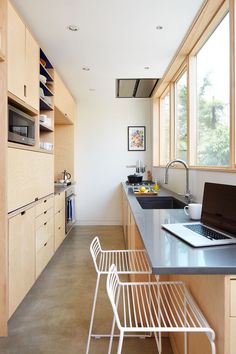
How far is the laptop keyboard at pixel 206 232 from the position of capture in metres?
1.24

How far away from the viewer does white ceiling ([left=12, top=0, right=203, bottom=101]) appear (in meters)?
2.14

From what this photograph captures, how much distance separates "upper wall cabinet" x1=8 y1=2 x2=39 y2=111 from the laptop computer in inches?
63.4

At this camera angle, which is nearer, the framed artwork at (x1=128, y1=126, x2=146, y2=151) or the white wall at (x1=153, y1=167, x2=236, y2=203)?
the white wall at (x1=153, y1=167, x2=236, y2=203)

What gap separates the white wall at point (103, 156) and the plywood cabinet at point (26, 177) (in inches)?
86.6

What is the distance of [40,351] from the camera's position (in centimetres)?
174

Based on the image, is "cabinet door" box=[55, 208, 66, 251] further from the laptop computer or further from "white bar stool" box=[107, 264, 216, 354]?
the laptop computer

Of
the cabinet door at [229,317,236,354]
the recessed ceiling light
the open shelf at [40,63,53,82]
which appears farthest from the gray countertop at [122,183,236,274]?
the open shelf at [40,63,53,82]

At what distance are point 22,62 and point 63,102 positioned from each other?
6.03ft

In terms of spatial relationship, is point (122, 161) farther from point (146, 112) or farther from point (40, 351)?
point (40, 351)

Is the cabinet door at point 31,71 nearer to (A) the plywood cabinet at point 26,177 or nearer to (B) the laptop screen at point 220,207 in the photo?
(A) the plywood cabinet at point 26,177

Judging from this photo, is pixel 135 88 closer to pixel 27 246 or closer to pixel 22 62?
pixel 22 62

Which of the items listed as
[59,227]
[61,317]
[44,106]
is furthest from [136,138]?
[61,317]

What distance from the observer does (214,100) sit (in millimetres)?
2314

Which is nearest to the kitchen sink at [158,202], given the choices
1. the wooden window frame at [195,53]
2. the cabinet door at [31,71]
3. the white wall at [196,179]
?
the white wall at [196,179]
